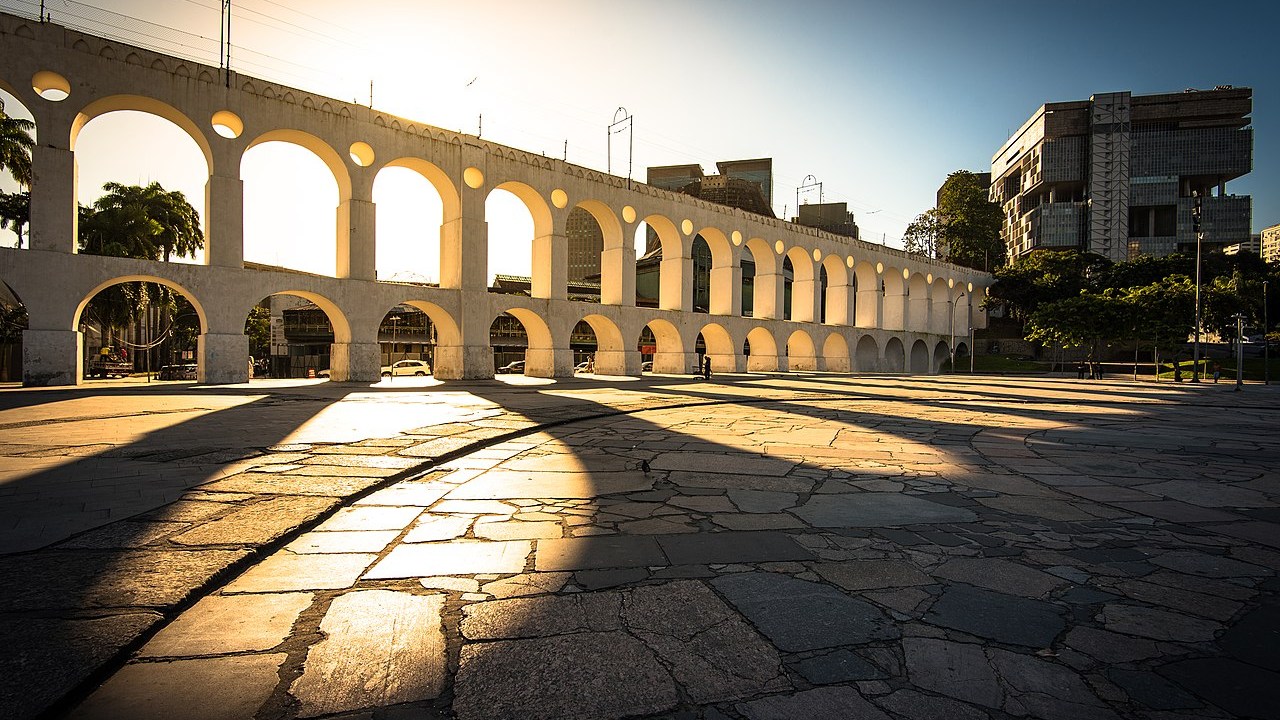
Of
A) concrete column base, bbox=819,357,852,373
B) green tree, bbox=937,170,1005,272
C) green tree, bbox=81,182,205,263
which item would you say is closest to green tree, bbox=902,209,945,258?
green tree, bbox=937,170,1005,272

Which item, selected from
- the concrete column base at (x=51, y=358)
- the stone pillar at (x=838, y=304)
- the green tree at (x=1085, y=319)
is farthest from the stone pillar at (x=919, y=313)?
the concrete column base at (x=51, y=358)

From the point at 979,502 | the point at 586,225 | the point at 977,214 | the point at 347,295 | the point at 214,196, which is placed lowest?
the point at 979,502

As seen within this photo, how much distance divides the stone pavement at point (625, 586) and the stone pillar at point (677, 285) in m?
27.0

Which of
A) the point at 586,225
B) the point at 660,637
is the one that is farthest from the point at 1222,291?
the point at 586,225

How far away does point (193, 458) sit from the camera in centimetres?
582

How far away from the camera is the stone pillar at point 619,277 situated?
3080 cm

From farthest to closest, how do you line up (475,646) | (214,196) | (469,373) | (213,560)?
(469,373) → (214,196) → (213,560) → (475,646)

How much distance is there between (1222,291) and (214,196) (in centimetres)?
5048

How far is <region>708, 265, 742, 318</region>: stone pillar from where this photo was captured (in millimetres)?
35781

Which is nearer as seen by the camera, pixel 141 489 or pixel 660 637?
pixel 660 637

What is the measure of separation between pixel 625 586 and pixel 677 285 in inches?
1227

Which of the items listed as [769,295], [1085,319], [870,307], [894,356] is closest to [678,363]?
[769,295]

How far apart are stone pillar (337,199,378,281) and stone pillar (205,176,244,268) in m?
3.31

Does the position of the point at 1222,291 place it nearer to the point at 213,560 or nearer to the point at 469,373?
the point at 469,373
